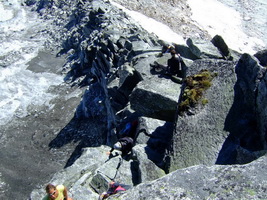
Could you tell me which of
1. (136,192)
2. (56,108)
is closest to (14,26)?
(56,108)

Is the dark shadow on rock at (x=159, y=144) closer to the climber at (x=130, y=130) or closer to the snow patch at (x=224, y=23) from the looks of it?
the climber at (x=130, y=130)

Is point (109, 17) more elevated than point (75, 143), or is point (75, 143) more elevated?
point (109, 17)

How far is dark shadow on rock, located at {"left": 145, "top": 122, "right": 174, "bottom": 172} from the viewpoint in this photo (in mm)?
9805

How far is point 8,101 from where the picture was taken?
2488cm

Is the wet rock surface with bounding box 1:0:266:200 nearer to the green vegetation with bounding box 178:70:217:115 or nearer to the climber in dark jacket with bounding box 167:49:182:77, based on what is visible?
the green vegetation with bounding box 178:70:217:115

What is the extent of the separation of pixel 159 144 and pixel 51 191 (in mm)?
4157

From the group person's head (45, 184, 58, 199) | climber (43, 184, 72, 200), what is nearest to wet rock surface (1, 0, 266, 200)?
climber (43, 184, 72, 200)

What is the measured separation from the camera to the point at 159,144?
34.9 feet

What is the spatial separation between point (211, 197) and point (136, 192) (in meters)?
1.42

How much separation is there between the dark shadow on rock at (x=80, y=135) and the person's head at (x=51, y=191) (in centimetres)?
1005

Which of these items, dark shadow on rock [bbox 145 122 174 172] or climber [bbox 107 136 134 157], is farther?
climber [bbox 107 136 134 157]

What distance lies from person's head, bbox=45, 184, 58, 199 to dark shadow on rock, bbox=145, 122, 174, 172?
325cm

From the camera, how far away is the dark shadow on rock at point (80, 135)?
19469mm

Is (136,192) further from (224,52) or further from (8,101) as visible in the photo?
(8,101)
